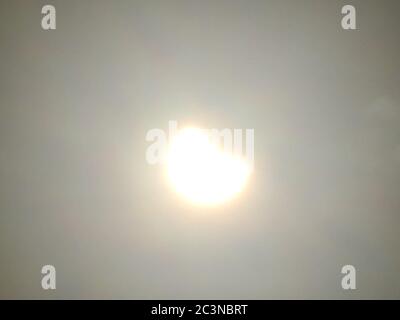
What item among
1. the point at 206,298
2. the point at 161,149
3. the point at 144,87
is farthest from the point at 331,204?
the point at 144,87

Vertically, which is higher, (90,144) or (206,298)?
(90,144)

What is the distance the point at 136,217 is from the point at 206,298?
1.39 metres

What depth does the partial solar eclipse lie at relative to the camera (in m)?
4.97

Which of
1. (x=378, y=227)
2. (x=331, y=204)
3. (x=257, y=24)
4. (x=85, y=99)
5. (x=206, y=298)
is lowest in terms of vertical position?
(x=206, y=298)

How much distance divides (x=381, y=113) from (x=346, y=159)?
2.49ft

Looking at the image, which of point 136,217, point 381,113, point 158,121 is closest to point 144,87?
point 158,121

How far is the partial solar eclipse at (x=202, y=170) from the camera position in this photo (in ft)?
16.3

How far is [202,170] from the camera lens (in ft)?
16.5

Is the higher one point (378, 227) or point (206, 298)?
point (378, 227)

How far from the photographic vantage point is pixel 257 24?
16.8 feet

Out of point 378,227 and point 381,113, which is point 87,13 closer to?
point 381,113

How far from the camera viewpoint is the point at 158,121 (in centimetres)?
500

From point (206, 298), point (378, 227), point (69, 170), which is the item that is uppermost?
point (69, 170)

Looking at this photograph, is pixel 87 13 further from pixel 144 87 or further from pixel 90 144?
pixel 90 144
